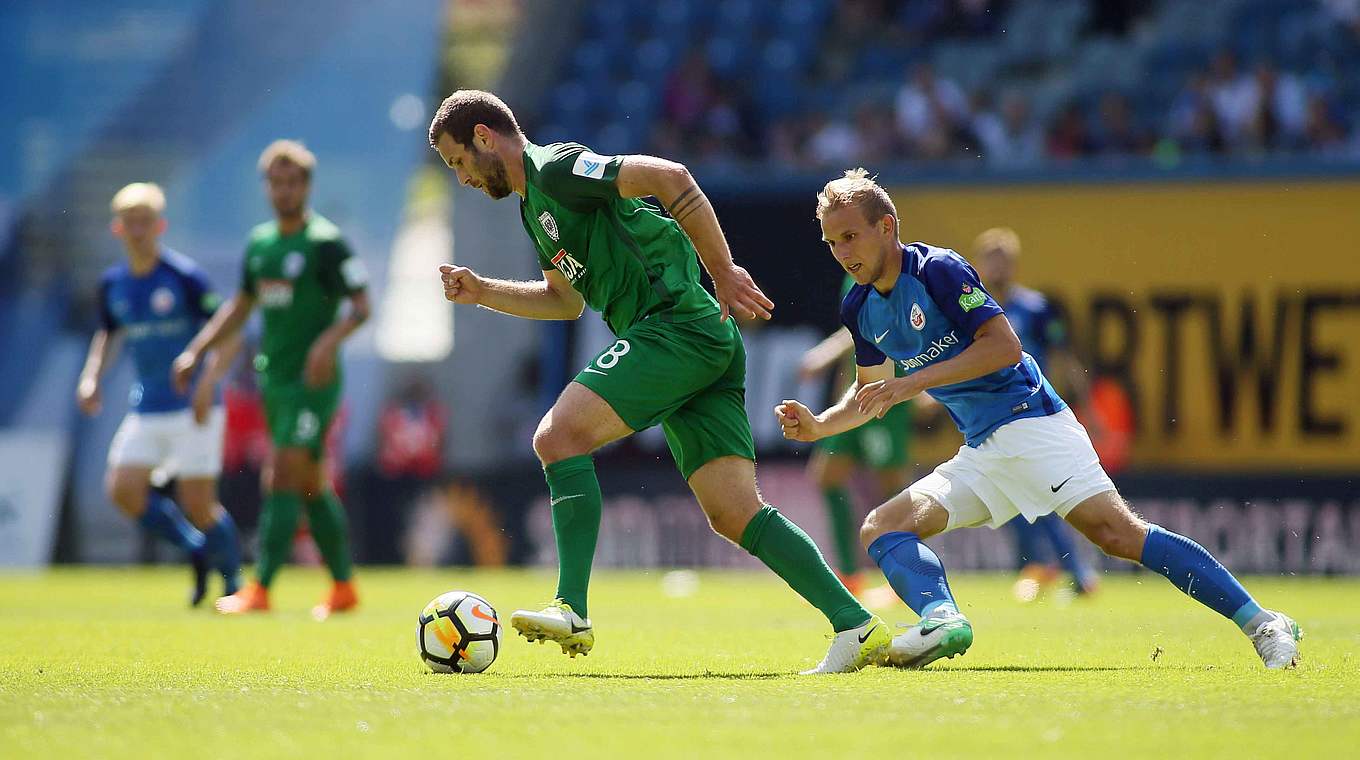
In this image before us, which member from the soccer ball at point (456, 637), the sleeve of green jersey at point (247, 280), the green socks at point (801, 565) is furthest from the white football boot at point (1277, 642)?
the sleeve of green jersey at point (247, 280)

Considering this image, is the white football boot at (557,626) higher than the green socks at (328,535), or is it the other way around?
the green socks at (328,535)

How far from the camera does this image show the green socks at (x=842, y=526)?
12.1 m

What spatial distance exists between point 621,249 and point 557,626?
1385 millimetres

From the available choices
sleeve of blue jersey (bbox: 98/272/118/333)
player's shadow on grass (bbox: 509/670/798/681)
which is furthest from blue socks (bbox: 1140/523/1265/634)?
sleeve of blue jersey (bbox: 98/272/118/333)

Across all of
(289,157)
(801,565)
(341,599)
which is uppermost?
(289,157)

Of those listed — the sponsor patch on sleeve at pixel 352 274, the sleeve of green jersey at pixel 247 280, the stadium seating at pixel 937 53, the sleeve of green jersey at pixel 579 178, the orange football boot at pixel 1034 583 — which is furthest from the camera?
the stadium seating at pixel 937 53

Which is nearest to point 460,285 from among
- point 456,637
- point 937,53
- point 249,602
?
point 456,637

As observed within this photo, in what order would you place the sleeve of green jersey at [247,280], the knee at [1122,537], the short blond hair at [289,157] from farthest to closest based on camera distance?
1. the sleeve of green jersey at [247,280]
2. the short blond hair at [289,157]
3. the knee at [1122,537]

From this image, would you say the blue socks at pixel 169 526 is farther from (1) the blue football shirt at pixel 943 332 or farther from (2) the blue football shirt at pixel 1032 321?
(1) the blue football shirt at pixel 943 332

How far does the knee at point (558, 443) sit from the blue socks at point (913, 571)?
3.81ft

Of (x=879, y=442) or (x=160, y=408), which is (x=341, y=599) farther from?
(x=879, y=442)

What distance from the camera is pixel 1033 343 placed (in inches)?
453

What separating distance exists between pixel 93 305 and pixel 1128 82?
35.3ft

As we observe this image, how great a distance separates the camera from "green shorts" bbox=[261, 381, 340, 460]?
1009cm
